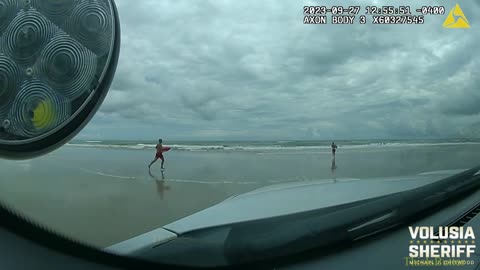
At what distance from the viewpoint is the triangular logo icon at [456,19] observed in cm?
167

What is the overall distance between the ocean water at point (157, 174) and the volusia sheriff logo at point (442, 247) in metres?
0.44

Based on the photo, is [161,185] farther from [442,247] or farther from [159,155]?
[442,247]

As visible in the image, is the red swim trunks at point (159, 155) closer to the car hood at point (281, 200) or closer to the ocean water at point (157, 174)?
the ocean water at point (157, 174)

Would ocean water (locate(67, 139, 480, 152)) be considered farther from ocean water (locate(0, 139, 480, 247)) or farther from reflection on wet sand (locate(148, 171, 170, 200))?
reflection on wet sand (locate(148, 171, 170, 200))

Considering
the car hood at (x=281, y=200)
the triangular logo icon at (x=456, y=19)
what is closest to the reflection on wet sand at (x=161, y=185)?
the car hood at (x=281, y=200)

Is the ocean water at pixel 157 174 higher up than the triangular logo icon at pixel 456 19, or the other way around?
the triangular logo icon at pixel 456 19

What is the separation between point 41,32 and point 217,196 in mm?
1232

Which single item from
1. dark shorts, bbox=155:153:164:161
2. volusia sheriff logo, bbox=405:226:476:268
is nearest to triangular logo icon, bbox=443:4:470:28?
volusia sheriff logo, bbox=405:226:476:268

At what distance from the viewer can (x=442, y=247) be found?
1.84 meters

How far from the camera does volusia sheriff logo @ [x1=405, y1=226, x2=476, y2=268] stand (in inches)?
71.3

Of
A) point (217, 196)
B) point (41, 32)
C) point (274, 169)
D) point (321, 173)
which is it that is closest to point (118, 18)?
point (41, 32)

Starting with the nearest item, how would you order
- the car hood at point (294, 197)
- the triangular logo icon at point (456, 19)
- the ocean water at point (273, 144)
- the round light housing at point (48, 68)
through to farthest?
the round light housing at point (48, 68) → the triangular logo icon at point (456, 19) → the ocean water at point (273, 144) → the car hood at point (294, 197)

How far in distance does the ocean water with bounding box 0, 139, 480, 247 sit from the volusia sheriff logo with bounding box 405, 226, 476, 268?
436 millimetres

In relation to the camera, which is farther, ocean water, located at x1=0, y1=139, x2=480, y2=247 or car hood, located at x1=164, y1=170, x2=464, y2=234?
car hood, located at x1=164, y1=170, x2=464, y2=234
